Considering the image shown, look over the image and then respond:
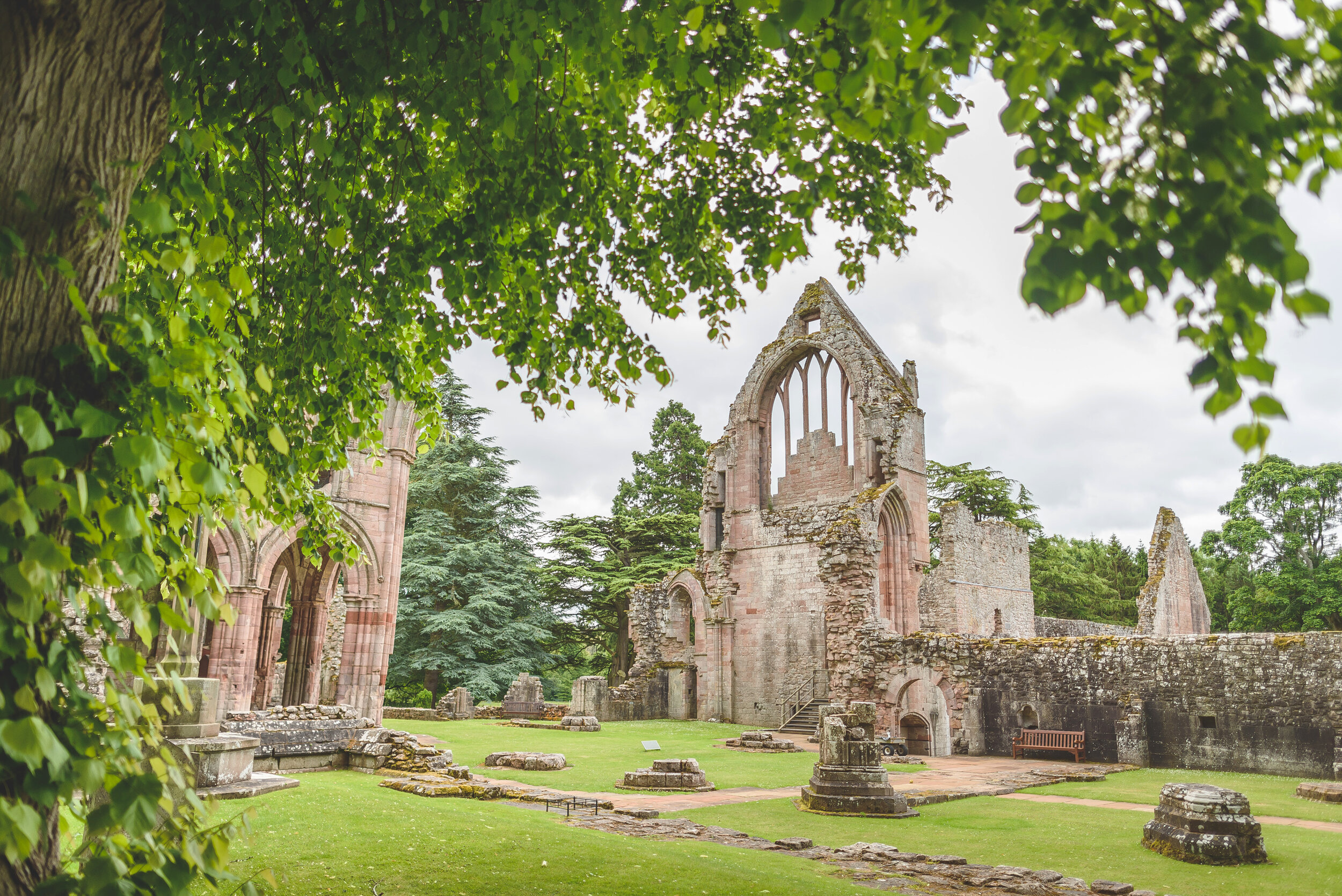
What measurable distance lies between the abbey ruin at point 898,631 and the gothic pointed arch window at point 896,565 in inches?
2.1

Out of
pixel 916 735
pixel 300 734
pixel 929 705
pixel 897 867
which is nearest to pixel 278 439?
pixel 897 867

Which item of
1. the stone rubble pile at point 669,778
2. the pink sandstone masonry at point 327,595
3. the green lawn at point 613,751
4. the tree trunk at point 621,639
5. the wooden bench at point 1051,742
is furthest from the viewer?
the tree trunk at point 621,639

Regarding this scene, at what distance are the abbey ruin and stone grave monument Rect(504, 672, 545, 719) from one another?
2.41 m

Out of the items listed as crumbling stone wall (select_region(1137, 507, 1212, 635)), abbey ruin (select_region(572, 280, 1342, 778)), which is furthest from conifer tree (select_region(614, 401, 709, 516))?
crumbling stone wall (select_region(1137, 507, 1212, 635))

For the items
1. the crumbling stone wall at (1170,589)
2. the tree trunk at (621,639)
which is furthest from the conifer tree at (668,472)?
the crumbling stone wall at (1170,589)

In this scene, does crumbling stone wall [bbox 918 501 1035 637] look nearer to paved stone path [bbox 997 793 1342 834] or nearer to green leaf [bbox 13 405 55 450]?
paved stone path [bbox 997 793 1342 834]

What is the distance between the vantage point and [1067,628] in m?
37.3

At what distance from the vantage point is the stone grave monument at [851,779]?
405 inches

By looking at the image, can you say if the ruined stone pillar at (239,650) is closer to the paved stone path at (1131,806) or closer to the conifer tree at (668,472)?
the paved stone path at (1131,806)

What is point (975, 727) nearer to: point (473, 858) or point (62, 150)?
point (473, 858)

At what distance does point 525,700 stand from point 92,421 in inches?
1101

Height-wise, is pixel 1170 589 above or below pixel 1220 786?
above

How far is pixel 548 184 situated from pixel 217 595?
3.33m

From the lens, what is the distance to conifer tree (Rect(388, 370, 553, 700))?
33.2m
